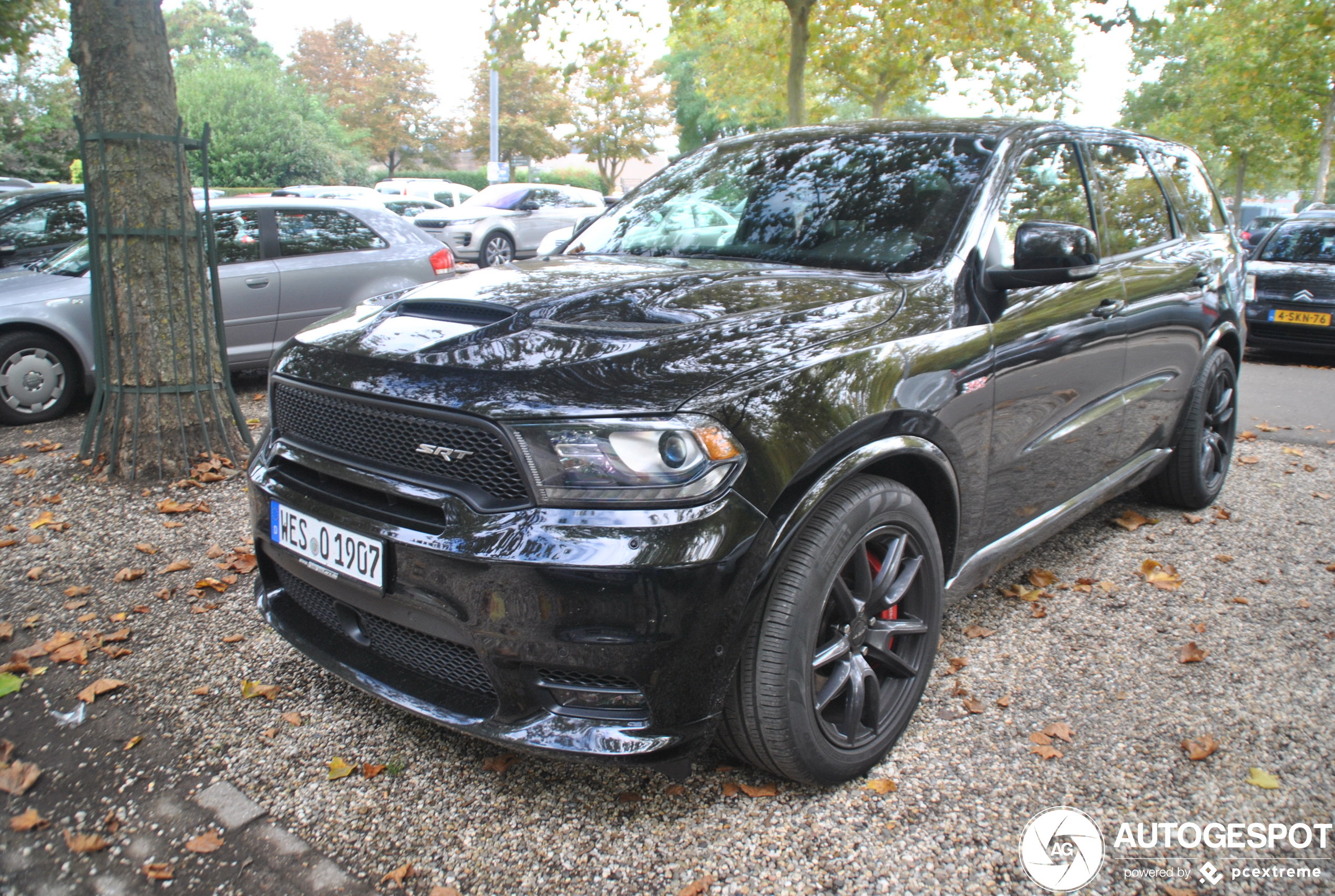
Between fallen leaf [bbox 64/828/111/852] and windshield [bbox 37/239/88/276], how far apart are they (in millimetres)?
5653

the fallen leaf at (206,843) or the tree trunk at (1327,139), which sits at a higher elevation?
the tree trunk at (1327,139)

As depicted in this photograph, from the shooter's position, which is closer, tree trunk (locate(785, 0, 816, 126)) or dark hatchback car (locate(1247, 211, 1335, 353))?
dark hatchback car (locate(1247, 211, 1335, 353))

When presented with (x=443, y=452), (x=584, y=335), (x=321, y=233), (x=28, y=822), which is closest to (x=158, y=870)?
(x=28, y=822)

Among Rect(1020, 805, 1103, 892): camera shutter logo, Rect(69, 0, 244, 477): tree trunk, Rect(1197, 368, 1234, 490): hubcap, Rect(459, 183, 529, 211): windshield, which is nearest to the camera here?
Rect(1020, 805, 1103, 892): camera shutter logo

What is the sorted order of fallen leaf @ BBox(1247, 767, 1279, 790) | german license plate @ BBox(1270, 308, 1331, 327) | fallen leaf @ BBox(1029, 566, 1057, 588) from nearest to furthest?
fallen leaf @ BBox(1247, 767, 1279, 790), fallen leaf @ BBox(1029, 566, 1057, 588), german license plate @ BBox(1270, 308, 1331, 327)

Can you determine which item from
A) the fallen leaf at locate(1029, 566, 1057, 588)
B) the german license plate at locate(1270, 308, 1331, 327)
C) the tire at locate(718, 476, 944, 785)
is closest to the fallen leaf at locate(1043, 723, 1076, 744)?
the tire at locate(718, 476, 944, 785)

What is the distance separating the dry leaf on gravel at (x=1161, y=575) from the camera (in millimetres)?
3857

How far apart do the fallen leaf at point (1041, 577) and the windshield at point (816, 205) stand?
1.71 meters

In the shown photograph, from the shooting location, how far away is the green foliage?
28.0 m

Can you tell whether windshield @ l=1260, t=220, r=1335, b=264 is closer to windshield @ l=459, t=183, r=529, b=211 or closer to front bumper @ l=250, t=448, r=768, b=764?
front bumper @ l=250, t=448, r=768, b=764

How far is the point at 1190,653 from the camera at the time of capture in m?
3.23

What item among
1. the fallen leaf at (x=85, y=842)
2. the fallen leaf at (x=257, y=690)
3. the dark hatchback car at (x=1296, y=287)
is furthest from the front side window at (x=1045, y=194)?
the dark hatchback car at (x=1296, y=287)

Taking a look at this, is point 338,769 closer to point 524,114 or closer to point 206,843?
point 206,843

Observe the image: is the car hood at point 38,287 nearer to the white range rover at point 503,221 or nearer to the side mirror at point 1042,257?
the side mirror at point 1042,257
